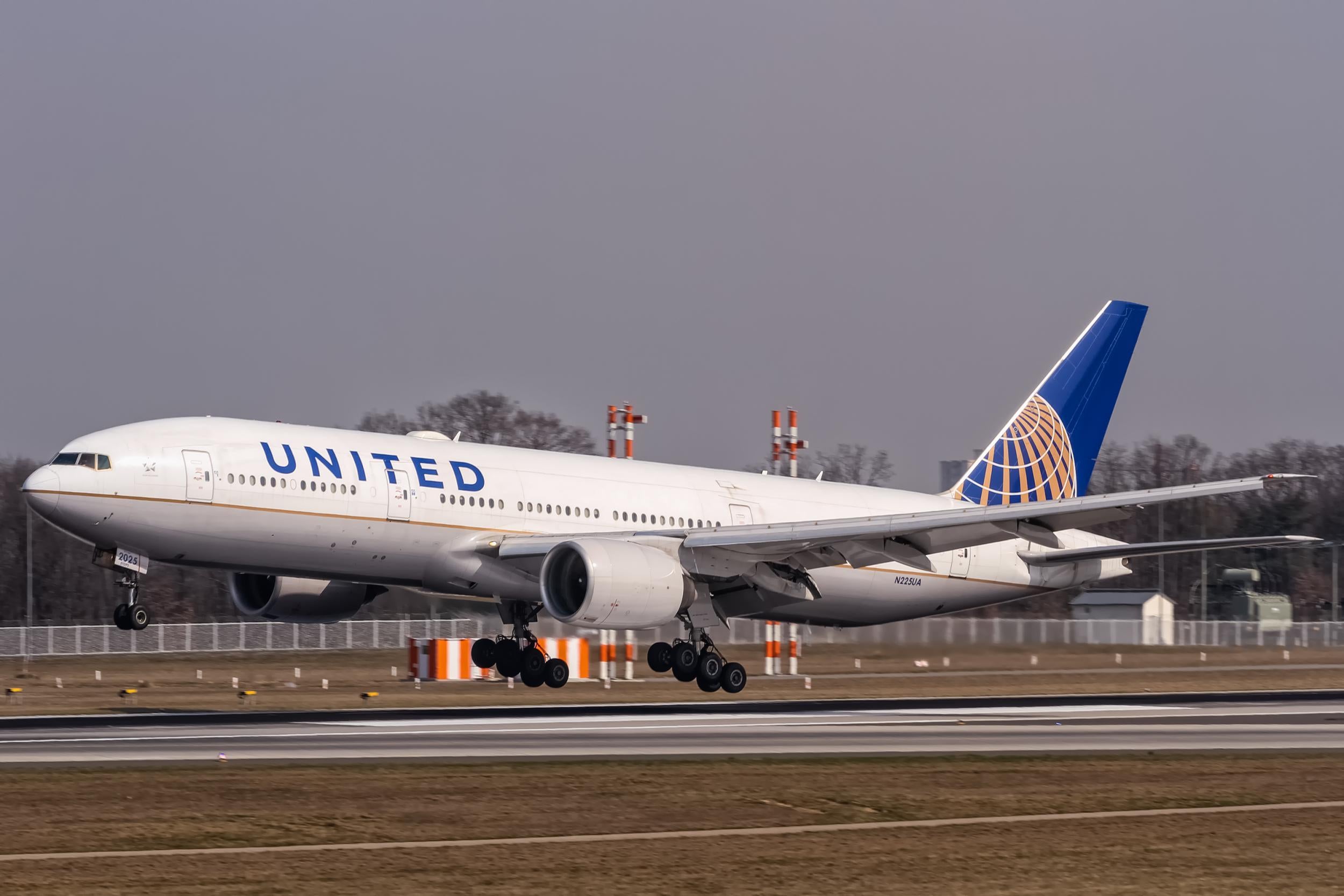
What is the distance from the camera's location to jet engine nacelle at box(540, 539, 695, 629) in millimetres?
33062

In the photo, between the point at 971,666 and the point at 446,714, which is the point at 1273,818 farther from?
the point at 971,666

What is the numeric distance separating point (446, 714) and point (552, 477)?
5.60 m

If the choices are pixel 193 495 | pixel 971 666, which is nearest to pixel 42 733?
pixel 193 495

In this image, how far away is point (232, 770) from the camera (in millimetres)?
22203

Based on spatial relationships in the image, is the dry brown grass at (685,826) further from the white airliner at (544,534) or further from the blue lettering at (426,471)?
the blue lettering at (426,471)

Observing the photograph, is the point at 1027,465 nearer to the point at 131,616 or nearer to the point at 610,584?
the point at 610,584

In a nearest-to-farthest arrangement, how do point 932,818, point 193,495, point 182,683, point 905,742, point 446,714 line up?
point 932,818, point 905,742, point 193,495, point 446,714, point 182,683

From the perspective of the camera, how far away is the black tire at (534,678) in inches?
1484

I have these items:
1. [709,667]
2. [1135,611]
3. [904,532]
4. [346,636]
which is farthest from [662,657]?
Result: [1135,611]

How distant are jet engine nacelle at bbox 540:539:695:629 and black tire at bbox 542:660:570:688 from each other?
3774 mm

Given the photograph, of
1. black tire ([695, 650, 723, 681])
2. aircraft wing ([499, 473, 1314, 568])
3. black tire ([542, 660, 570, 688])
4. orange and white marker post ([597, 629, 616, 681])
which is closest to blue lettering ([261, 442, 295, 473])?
aircraft wing ([499, 473, 1314, 568])

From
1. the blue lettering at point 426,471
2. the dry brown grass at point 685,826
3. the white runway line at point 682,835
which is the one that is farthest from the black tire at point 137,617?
the white runway line at point 682,835

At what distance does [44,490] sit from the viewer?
30.5 m

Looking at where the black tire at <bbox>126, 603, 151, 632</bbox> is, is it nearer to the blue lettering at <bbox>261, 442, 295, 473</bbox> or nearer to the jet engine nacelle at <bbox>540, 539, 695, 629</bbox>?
the blue lettering at <bbox>261, 442, 295, 473</bbox>
